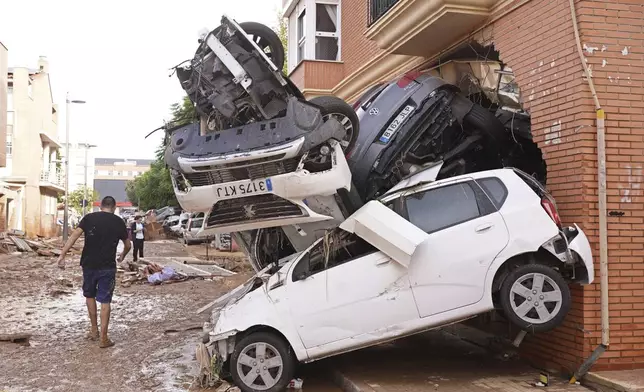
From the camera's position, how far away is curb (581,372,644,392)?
5211 mm

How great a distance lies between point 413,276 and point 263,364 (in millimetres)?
1637

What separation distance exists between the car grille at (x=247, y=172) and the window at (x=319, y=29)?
317 inches

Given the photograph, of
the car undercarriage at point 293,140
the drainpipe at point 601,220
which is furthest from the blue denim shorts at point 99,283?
the drainpipe at point 601,220

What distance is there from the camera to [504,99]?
25.2ft

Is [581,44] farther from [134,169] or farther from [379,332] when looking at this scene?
[134,169]

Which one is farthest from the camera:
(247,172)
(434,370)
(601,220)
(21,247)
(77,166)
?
(77,166)

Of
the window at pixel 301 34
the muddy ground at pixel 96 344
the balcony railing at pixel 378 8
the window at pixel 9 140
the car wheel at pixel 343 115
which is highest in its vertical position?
the window at pixel 9 140

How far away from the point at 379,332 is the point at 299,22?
1088 cm

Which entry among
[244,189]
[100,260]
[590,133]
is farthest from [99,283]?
[590,133]

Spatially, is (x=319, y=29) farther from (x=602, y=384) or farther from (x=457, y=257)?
(x=602, y=384)

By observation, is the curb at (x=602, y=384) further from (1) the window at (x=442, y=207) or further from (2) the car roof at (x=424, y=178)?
(2) the car roof at (x=424, y=178)

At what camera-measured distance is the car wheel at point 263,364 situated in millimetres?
5703

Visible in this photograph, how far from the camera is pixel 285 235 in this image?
22.7 feet

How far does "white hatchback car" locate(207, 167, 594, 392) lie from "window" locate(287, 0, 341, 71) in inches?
337
